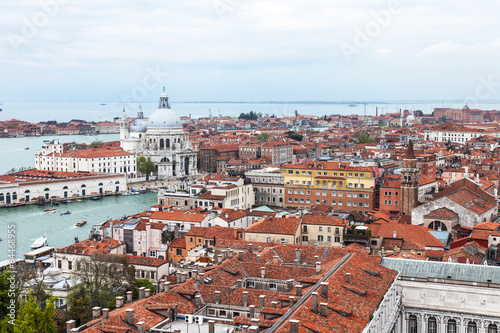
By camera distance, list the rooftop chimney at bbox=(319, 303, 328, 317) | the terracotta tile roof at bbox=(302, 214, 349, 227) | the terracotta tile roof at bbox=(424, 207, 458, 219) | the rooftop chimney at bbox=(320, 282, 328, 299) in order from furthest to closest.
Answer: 1. the terracotta tile roof at bbox=(424, 207, 458, 219)
2. the terracotta tile roof at bbox=(302, 214, 349, 227)
3. the rooftop chimney at bbox=(320, 282, 328, 299)
4. the rooftop chimney at bbox=(319, 303, 328, 317)

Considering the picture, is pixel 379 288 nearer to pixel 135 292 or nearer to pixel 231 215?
pixel 135 292

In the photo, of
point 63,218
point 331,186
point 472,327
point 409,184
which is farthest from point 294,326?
point 63,218

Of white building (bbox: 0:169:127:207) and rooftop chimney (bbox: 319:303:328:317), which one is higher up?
rooftop chimney (bbox: 319:303:328:317)

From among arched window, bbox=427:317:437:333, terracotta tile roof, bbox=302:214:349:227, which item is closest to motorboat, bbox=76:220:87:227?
terracotta tile roof, bbox=302:214:349:227

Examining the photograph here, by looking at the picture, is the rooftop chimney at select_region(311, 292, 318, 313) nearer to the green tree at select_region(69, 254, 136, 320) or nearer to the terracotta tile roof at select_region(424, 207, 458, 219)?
the green tree at select_region(69, 254, 136, 320)

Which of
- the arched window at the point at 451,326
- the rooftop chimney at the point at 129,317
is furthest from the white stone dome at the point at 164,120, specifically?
the rooftop chimney at the point at 129,317

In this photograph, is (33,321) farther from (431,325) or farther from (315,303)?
(431,325)

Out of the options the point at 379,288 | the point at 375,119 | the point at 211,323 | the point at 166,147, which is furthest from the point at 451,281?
the point at 375,119
